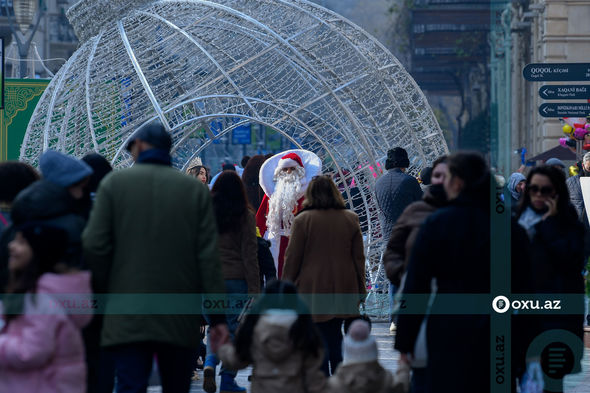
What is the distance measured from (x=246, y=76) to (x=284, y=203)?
3559mm

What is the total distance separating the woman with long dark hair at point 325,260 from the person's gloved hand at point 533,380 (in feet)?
6.01

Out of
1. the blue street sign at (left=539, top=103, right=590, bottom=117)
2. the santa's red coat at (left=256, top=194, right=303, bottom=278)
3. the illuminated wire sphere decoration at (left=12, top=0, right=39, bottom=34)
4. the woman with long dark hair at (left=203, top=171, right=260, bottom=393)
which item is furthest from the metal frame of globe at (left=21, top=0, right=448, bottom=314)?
the illuminated wire sphere decoration at (left=12, top=0, right=39, bottom=34)

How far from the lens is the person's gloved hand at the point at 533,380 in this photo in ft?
20.4

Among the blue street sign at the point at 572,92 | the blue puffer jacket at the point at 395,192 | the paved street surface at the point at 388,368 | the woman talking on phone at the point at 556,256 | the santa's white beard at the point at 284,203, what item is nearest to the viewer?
the woman talking on phone at the point at 556,256

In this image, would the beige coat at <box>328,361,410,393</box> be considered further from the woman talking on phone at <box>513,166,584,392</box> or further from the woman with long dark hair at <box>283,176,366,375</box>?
the woman with long dark hair at <box>283,176,366,375</box>

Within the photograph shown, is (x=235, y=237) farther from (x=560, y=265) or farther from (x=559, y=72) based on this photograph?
(x=559, y=72)

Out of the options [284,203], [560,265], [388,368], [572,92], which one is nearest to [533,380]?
[560,265]

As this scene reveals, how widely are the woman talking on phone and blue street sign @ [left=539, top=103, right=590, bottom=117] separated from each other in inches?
371

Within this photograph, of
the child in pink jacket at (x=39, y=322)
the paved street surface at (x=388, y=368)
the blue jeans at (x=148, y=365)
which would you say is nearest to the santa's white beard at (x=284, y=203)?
the paved street surface at (x=388, y=368)

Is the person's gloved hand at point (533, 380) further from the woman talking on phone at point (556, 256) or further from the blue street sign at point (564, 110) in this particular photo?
the blue street sign at point (564, 110)

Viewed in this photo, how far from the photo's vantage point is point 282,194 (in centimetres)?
981

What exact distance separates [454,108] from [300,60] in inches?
3917

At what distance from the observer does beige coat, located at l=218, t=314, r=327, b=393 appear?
5.76 meters

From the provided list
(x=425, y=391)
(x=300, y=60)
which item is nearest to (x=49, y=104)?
(x=300, y=60)
